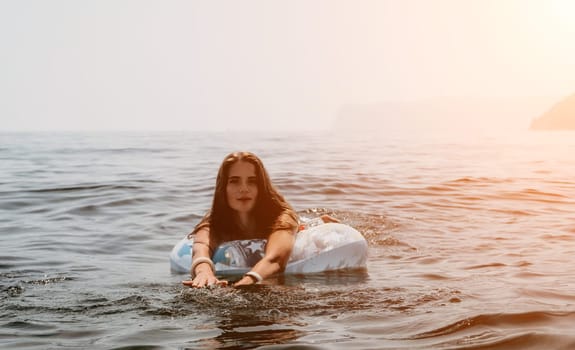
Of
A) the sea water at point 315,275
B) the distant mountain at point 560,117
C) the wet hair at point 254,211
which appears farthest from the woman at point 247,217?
the distant mountain at point 560,117

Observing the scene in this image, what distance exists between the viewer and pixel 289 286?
25.2 feet

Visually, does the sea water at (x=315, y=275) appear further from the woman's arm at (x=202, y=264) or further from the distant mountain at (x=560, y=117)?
the distant mountain at (x=560, y=117)

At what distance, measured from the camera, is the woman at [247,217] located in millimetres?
7980

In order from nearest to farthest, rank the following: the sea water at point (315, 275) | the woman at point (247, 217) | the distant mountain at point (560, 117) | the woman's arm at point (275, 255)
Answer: the sea water at point (315, 275)
the woman's arm at point (275, 255)
the woman at point (247, 217)
the distant mountain at point (560, 117)

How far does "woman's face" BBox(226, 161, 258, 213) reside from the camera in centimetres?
807

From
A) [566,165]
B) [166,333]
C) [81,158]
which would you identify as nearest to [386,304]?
[166,333]

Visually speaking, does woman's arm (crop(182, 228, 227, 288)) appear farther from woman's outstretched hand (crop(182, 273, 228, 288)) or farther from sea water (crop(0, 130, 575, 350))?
sea water (crop(0, 130, 575, 350))

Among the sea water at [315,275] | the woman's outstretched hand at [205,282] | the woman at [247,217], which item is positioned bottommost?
the sea water at [315,275]

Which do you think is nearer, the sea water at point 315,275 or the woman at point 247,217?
the sea water at point 315,275

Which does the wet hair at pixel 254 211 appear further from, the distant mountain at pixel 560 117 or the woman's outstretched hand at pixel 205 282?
the distant mountain at pixel 560 117

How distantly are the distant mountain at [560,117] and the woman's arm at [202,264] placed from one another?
517 feet

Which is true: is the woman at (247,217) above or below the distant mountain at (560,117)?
below

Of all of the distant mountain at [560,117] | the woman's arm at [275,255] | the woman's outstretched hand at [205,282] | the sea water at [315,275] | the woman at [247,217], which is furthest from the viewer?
the distant mountain at [560,117]

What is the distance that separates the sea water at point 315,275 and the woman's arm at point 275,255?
0.19 meters
